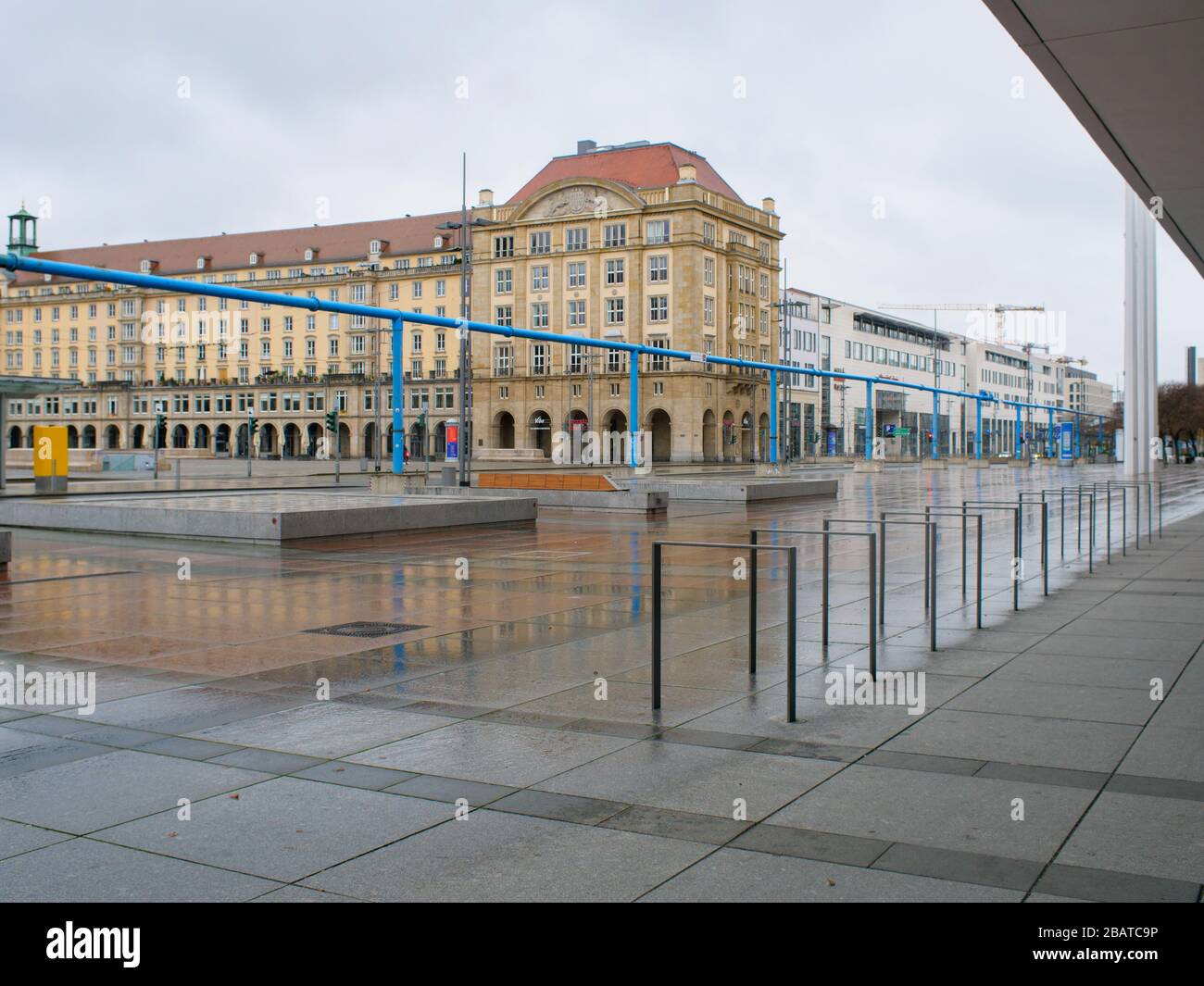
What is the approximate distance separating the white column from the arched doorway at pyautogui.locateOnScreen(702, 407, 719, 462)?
4633 centimetres

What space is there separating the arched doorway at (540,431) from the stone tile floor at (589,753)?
299 ft

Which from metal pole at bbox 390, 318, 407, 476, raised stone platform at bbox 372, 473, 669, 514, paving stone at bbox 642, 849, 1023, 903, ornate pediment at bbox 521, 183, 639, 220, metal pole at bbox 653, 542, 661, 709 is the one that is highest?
ornate pediment at bbox 521, 183, 639, 220

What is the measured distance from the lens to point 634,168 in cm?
10244

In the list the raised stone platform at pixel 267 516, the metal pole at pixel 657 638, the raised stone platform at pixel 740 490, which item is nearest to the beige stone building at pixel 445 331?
the raised stone platform at pixel 740 490

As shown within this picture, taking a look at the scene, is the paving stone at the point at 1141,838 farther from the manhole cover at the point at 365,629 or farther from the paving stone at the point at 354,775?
the manhole cover at the point at 365,629

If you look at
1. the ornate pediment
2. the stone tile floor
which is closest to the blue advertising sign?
the ornate pediment

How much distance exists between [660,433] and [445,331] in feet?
90.4

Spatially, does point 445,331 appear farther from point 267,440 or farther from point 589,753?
point 589,753

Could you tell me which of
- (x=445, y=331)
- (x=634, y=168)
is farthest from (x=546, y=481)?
(x=445, y=331)

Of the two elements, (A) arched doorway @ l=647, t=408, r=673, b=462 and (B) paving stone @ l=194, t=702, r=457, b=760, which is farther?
(A) arched doorway @ l=647, t=408, r=673, b=462

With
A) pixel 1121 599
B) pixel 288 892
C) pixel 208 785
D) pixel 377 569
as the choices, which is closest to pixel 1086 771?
pixel 288 892

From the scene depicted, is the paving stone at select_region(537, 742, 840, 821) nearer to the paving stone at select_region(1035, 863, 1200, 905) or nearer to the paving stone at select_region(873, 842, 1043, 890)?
the paving stone at select_region(873, 842, 1043, 890)

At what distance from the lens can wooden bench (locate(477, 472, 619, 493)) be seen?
94.6 ft

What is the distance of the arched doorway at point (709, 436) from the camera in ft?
323
